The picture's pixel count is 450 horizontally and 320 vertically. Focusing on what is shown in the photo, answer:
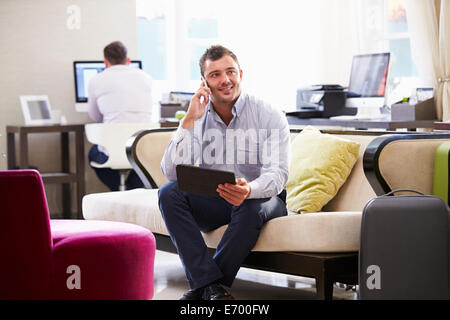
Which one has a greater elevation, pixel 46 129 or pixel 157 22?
pixel 157 22

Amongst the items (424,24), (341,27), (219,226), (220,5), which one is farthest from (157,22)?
(219,226)

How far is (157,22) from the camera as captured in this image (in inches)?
257

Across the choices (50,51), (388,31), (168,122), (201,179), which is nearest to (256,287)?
(201,179)

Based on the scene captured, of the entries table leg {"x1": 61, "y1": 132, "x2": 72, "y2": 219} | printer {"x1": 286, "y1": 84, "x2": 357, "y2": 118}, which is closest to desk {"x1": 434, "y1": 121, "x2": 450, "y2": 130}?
printer {"x1": 286, "y1": 84, "x2": 357, "y2": 118}

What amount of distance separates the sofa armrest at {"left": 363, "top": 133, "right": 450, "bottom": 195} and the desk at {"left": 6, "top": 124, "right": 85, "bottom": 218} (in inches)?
117

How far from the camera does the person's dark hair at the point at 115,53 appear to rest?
5.12 meters

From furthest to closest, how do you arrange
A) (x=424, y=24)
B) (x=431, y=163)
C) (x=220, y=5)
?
(x=220, y=5)
(x=424, y=24)
(x=431, y=163)

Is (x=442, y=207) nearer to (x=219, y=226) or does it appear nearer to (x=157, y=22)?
(x=219, y=226)

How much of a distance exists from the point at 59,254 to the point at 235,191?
71cm

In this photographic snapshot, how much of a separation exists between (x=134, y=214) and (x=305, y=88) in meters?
2.42

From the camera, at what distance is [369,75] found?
5184 millimetres

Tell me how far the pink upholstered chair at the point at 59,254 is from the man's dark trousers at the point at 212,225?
11.4 inches

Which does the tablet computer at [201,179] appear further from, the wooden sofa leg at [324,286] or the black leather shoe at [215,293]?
the wooden sofa leg at [324,286]

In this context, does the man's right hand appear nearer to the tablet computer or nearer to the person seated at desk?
the tablet computer
